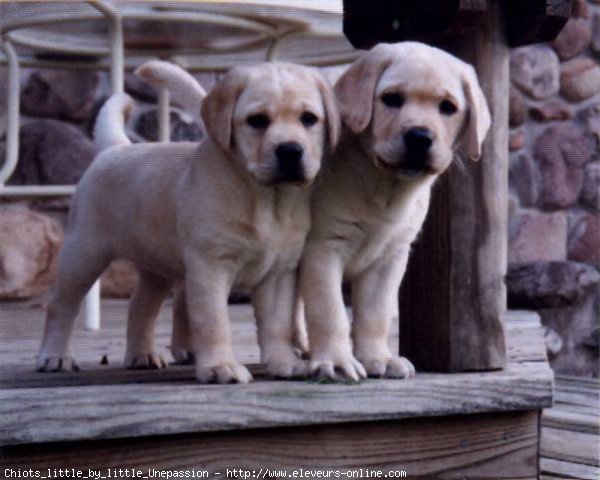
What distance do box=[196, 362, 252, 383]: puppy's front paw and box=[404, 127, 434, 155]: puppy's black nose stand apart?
50 centimetres

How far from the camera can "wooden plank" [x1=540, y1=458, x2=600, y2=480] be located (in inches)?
104

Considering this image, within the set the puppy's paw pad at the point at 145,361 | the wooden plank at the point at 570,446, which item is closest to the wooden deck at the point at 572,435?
the wooden plank at the point at 570,446

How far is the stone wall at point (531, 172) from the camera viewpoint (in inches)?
175

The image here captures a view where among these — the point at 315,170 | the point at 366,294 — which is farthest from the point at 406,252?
the point at 315,170

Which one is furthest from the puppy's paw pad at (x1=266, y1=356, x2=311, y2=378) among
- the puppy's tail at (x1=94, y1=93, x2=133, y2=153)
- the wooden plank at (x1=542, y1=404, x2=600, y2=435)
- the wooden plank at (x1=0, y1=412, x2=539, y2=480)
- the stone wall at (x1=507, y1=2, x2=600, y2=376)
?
the stone wall at (x1=507, y1=2, x2=600, y2=376)

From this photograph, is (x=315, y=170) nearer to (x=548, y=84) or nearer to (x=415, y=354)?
(x=415, y=354)

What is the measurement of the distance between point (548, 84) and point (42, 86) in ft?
7.80

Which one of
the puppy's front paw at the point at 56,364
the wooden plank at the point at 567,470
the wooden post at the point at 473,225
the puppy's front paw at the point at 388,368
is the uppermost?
the wooden post at the point at 473,225

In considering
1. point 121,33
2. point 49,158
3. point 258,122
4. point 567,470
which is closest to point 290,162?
point 258,122

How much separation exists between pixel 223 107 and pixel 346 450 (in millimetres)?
665

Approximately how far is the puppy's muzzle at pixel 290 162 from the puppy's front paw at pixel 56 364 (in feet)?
2.45

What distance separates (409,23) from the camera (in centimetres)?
213

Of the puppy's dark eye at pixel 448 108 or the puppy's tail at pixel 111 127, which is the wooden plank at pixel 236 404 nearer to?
the puppy's dark eye at pixel 448 108

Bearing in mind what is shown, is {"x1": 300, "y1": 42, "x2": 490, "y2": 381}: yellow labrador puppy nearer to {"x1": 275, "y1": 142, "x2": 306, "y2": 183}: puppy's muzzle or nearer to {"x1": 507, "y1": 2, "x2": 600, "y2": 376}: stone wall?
{"x1": 275, "y1": 142, "x2": 306, "y2": 183}: puppy's muzzle
